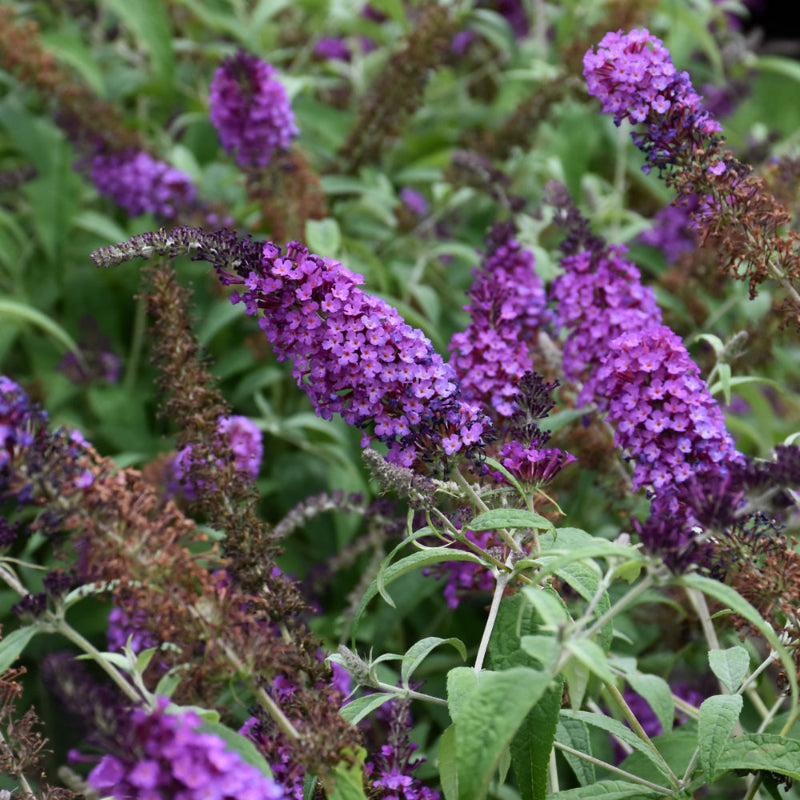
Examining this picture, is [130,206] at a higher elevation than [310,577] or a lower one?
higher

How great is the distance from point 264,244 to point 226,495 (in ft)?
1.33

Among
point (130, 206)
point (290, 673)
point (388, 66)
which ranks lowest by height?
point (130, 206)

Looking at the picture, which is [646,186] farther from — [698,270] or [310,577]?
[310,577]

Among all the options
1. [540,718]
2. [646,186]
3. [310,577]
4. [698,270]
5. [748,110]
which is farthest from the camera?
[748,110]

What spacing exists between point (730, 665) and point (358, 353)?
807mm

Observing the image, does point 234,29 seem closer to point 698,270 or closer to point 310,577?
point 698,270

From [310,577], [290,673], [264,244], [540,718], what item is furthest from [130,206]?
[540,718]

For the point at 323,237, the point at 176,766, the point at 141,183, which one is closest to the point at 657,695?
the point at 176,766

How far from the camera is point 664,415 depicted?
158 cm

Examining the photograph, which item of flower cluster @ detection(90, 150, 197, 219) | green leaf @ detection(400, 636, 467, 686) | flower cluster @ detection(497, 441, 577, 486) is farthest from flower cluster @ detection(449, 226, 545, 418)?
flower cluster @ detection(90, 150, 197, 219)

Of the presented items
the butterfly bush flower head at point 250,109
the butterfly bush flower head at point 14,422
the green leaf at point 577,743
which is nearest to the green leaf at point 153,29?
the butterfly bush flower head at point 250,109

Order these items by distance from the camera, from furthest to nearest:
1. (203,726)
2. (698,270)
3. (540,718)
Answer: (698,270) < (540,718) < (203,726)

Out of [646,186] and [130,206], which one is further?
[646,186]

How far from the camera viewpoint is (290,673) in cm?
141
